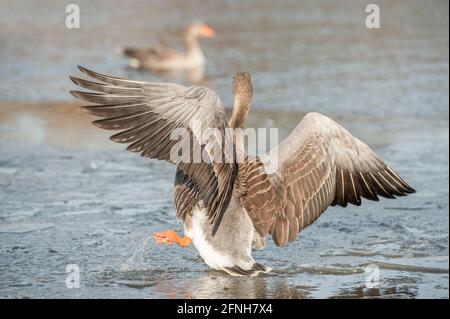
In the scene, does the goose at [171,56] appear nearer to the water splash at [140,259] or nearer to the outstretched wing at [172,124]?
the water splash at [140,259]

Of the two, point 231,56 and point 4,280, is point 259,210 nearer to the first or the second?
point 4,280

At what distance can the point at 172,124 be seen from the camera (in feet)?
17.7

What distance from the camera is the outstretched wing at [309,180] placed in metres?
5.73

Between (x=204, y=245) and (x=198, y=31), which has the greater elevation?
(x=198, y=31)

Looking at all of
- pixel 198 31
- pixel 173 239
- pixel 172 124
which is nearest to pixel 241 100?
pixel 172 124

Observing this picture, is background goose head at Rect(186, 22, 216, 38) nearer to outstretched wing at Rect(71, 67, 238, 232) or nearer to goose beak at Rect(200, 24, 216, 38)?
goose beak at Rect(200, 24, 216, 38)

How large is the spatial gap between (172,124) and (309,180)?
Answer: 44.1 inches

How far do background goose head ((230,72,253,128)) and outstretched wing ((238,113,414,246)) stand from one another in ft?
1.21

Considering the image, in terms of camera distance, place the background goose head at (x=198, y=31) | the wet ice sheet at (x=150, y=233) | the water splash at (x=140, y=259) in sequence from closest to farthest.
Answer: the wet ice sheet at (x=150, y=233) < the water splash at (x=140, y=259) < the background goose head at (x=198, y=31)

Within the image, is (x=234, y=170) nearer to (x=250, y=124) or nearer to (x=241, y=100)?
(x=241, y=100)

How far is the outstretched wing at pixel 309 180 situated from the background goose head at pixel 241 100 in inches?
14.5

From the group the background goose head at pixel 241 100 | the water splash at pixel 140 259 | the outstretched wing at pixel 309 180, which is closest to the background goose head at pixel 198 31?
the water splash at pixel 140 259

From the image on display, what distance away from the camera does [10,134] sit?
34.0 feet

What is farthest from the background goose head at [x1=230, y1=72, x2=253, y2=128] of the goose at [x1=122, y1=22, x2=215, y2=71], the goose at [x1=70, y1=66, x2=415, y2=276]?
the goose at [x1=122, y1=22, x2=215, y2=71]
